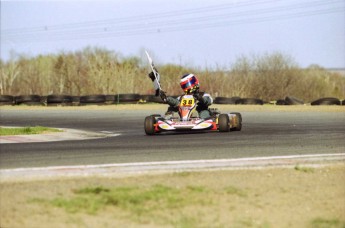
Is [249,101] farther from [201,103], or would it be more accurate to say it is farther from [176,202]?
[176,202]

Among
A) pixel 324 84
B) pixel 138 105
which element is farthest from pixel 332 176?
pixel 324 84

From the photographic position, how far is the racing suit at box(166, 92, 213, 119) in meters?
17.9

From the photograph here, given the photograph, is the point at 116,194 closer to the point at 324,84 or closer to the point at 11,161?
the point at 11,161

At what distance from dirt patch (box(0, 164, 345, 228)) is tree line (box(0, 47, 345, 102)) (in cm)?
4052

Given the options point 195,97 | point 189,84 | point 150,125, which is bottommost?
Result: point 150,125

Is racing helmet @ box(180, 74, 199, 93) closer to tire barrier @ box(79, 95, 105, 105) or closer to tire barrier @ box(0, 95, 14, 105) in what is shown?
tire barrier @ box(79, 95, 105, 105)

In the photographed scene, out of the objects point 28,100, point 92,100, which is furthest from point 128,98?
point 28,100

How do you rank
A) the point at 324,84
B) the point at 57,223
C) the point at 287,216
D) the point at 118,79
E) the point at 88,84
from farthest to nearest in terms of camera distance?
the point at 324,84, the point at 88,84, the point at 118,79, the point at 287,216, the point at 57,223

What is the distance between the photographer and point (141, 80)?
5478cm

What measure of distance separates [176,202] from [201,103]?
10.3m

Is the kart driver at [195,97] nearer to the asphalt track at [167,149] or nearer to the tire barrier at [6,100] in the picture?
the asphalt track at [167,149]

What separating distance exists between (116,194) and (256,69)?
168 feet

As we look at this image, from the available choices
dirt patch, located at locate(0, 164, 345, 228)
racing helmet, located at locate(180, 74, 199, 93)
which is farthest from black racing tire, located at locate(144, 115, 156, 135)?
dirt patch, located at locate(0, 164, 345, 228)

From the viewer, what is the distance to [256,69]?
193 feet
